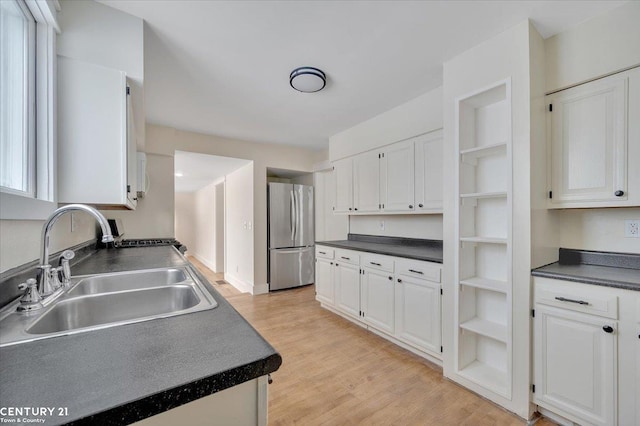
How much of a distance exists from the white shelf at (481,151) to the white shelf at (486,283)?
92 centimetres

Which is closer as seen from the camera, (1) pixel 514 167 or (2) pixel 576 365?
(2) pixel 576 365

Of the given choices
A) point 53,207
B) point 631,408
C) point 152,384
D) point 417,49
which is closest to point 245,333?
point 152,384

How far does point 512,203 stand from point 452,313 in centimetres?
92

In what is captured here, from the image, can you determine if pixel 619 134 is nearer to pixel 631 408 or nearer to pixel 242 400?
pixel 631 408

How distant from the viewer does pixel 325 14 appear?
5.44 ft

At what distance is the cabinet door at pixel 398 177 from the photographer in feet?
9.00

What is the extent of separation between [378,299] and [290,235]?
2.31 m

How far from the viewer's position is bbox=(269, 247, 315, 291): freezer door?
4480 mm

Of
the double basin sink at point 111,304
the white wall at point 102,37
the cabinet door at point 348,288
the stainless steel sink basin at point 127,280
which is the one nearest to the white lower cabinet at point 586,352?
the cabinet door at point 348,288

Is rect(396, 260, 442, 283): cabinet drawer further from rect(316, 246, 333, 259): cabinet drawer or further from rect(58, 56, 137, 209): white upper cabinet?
rect(58, 56, 137, 209): white upper cabinet

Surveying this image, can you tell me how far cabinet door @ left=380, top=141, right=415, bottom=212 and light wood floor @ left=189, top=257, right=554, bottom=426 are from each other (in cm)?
144

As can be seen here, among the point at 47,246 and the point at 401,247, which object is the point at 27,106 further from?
the point at 401,247

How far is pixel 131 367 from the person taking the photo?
577 millimetres

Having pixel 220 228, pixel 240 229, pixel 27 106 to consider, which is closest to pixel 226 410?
pixel 27 106
